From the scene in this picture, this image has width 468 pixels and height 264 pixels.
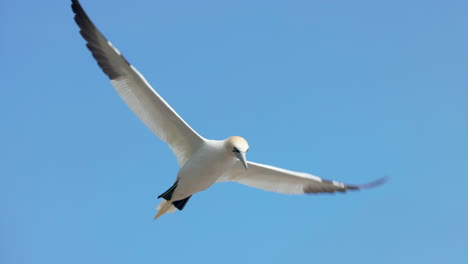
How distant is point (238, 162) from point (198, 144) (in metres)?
0.89

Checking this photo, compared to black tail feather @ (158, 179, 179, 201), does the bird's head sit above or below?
above

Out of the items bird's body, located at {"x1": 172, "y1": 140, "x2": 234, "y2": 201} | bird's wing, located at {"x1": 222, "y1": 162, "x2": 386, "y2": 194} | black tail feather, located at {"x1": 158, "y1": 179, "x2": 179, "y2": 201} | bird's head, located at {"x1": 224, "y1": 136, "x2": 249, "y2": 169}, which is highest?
bird's wing, located at {"x1": 222, "y1": 162, "x2": 386, "y2": 194}

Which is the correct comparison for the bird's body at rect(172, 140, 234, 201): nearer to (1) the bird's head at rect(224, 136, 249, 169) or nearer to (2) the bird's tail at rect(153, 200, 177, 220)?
(1) the bird's head at rect(224, 136, 249, 169)

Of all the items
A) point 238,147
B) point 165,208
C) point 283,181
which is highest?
point 283,181

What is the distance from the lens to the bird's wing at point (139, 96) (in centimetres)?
1450

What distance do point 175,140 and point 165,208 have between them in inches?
56.6

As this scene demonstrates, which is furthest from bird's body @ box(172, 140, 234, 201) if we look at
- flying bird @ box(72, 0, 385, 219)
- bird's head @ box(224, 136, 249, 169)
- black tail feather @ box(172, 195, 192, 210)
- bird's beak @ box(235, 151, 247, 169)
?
black tail feather @ box(172, 195, 192, 210)

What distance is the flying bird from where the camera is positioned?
14.6 meters

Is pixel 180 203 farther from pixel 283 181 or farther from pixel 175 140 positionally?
pixel 283 181

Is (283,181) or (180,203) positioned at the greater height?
(283,181)

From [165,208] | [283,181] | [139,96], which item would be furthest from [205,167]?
[283,181]

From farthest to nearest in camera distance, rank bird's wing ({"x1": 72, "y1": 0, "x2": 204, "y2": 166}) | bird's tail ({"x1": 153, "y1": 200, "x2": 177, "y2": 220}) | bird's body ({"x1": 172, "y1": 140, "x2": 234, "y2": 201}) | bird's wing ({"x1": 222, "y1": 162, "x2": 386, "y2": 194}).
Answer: bird's wing ({"x1": 222, "y1": 162, "x2": 386, "y2": 194}) < bird's tail ({"x1": 153, "y1": 200, "x2": 177, "y2": 220}) < bird's body ({"x1": 172, "y1": 140, "x2": 234, "y2": 201}) < bird's wing ({"x1": 72, "y1": 0, "x2": 204, "y2": 166})

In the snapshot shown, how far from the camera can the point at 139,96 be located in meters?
14.9

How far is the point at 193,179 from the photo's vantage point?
15055 millimetres
